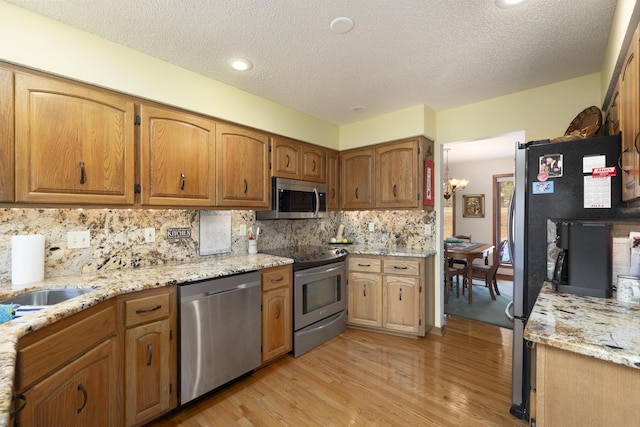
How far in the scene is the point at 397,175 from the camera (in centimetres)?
330

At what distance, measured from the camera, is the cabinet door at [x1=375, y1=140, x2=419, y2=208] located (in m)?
3.19

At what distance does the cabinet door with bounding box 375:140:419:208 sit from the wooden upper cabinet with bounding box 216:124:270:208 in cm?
140

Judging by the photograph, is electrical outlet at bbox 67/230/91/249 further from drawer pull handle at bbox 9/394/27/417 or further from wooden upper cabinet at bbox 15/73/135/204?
drawer pull handle at bbox 9/394/27/417

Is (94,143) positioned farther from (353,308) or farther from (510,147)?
(510,147)

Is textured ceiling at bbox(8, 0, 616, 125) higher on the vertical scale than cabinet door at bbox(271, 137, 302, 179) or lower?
higher

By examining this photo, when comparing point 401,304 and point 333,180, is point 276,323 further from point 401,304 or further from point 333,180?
point 333,180

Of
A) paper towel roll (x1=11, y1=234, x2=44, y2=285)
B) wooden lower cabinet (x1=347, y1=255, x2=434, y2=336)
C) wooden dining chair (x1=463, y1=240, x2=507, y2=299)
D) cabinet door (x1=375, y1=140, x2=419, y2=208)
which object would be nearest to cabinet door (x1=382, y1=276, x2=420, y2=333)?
wooden lower cabinet (x1=347, y1=255, x2=434, y2=336)

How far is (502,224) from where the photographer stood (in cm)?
601

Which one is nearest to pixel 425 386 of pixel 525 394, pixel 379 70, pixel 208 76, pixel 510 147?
pixel 525 394

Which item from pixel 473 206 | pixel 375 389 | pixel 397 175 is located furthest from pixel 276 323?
pixel 473 206

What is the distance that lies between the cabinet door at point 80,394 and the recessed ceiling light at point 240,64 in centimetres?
204

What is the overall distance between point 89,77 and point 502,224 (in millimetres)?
6896

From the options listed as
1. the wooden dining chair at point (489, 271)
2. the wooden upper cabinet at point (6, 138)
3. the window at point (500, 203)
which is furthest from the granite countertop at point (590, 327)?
the window at point (500, 203)

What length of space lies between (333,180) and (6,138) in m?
2.91
